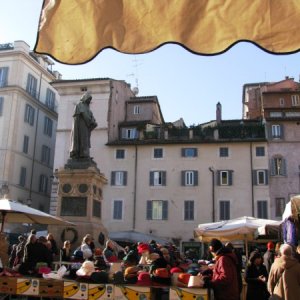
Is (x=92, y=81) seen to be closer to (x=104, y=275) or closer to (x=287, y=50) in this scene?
(x=104, y=275)

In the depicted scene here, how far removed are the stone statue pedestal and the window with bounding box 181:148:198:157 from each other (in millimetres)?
26942

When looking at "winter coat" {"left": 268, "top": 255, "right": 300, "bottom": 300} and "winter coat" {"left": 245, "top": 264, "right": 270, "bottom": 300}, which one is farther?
"winter coat" {"left": 245, "top": 264, "right": 270, "bottom": 300}

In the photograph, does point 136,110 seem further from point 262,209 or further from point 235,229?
point 235,229

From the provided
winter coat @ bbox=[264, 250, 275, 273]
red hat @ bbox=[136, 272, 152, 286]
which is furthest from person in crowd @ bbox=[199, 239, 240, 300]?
winter coat @ bbox=[264, 250, 275, 273]

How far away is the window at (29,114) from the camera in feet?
141

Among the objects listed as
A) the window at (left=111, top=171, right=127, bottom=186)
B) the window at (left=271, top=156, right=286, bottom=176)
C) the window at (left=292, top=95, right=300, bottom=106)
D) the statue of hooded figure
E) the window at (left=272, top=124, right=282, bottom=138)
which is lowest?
the statue of hooded figure

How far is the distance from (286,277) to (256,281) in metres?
1.15

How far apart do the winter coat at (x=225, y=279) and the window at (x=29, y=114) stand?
1554 inches

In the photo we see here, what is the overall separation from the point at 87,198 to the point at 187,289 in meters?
7.87

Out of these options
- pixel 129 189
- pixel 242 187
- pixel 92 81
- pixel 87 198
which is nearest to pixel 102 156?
pixel 129 189

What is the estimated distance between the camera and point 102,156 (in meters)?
40.9

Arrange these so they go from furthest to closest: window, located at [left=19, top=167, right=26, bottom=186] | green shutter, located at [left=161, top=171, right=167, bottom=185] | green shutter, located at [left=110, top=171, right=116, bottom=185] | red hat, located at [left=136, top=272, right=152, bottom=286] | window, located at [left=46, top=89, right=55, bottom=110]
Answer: window, located at [left=46, top=89, right=55, bottom=110] < window, located at [left=19, top=167, right=26, bottom=186] < green shutter, located at [left=110, top=171, right=116, bottom=185] < green shutter, located at [left=161, top=171, right=167, bottom=185] < red hat, located at [left=136, top=272, right=152, bottom=286]

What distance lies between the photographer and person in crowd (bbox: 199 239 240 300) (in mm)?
5293

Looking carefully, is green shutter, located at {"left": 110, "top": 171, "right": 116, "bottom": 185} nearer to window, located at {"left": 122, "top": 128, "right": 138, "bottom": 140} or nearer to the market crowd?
window, located at {"left": 122, "top": 128, "right": 138, "bottom": 140}
